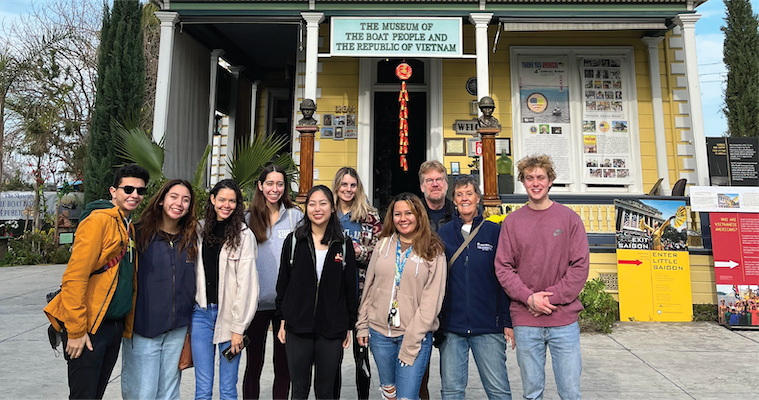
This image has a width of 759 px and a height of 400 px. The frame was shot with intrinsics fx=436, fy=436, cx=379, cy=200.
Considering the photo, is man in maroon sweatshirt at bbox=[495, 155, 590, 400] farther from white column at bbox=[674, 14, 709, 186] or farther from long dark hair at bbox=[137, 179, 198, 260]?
white column at bbox=[674, 14, 709, 186]

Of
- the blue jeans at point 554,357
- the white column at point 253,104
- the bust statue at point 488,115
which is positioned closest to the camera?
the blue jeans at point 554,357

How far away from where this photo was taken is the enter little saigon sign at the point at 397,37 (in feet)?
24.6

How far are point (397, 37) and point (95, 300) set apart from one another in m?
6.42

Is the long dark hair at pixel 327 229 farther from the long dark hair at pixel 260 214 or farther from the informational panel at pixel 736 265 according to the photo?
the informational panel at pixel 736 265

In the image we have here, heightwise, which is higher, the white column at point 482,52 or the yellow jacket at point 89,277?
the white column at point 482,52

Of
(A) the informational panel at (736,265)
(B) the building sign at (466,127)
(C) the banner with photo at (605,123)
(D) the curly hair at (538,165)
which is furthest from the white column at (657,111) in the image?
(D) the curly hair at (538,165)

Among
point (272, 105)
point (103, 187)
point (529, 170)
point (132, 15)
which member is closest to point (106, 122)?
point (103, 187)

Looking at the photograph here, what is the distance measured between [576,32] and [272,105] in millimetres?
7272

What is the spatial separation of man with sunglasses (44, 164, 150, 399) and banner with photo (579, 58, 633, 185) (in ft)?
28.2

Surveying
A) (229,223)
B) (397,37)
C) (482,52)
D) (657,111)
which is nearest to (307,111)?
(397,37)

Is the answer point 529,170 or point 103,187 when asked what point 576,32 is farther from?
point 103,187

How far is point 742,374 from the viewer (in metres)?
4.23

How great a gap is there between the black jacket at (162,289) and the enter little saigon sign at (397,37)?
565cm

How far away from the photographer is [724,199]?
6352 millimetres
